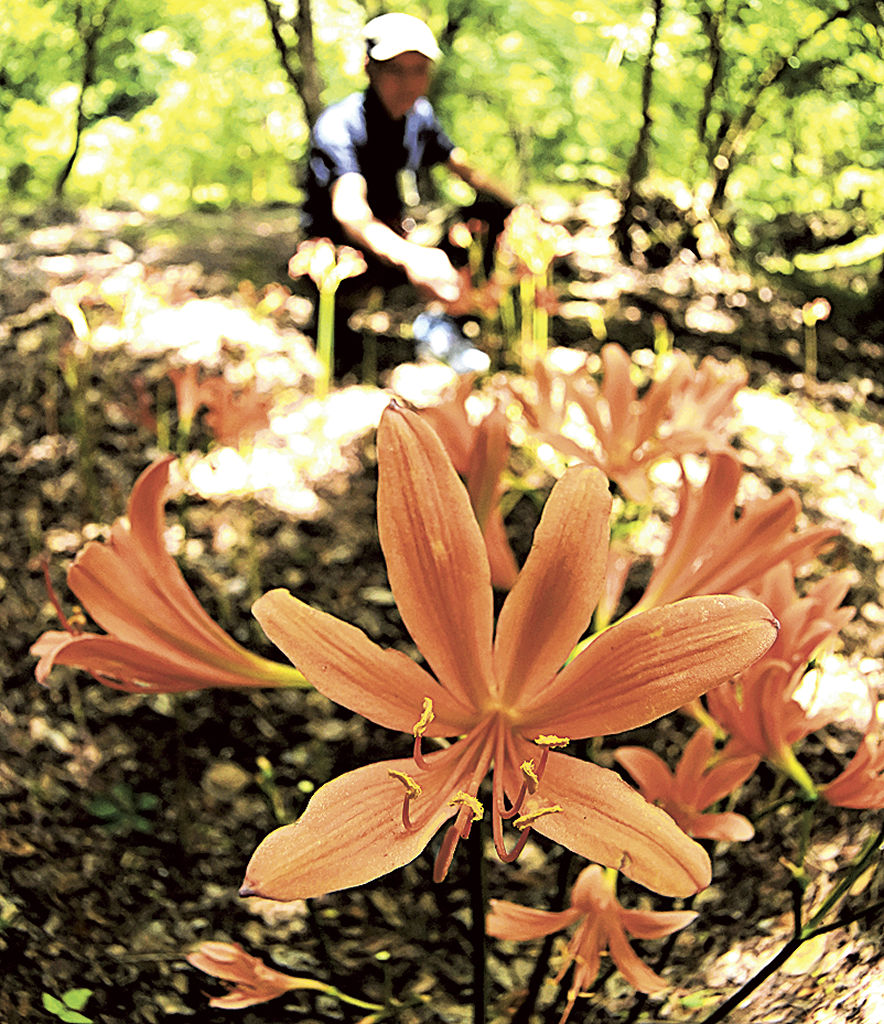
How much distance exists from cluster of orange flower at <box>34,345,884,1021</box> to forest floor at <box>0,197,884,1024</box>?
203 millimetres

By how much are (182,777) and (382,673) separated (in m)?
0.72

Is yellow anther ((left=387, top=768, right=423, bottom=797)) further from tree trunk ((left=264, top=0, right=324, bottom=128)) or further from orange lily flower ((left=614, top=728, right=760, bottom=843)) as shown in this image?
tree trunk ((left=264, top=0, right=324, bottom=128))

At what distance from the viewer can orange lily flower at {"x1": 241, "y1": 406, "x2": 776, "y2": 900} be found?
1.24 feet

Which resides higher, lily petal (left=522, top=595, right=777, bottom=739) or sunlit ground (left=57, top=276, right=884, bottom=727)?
lily petal (left=522, top=595, right=777, bottom=739)

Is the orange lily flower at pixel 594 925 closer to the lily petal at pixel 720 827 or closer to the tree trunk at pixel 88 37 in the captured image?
the lily petal at pixel 720 827

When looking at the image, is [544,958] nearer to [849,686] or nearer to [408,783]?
[408,783]

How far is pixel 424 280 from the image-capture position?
152 cm

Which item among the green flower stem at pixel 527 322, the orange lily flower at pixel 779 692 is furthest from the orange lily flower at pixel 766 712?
the green flower stem at pixel 527 322

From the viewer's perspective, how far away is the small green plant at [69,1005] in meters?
0.71

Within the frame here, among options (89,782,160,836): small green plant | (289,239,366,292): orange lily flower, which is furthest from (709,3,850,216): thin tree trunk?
(89,782,160,836): small green plant

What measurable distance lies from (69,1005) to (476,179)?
5.85 ft

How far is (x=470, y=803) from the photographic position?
1.32 feet

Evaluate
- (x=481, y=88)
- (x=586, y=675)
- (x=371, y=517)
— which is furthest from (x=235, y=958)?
(x=481, y=88)

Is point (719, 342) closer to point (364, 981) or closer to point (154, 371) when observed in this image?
point (154, 371)
